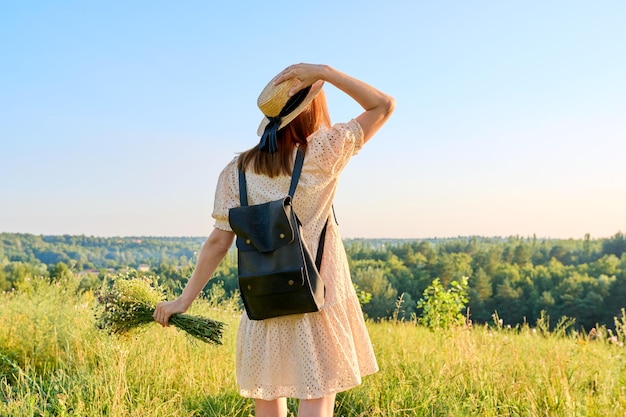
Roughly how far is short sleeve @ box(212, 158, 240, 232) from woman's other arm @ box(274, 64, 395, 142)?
396 millimetres

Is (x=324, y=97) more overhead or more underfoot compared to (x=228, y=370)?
more overhead

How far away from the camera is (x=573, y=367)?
13.5ft

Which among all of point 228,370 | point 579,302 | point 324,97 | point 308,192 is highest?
point 324,97

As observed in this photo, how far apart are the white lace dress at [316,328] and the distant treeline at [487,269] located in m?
26.3

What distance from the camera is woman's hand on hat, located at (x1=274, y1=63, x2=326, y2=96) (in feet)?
7.36

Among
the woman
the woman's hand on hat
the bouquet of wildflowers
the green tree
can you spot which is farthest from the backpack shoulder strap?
the green tree

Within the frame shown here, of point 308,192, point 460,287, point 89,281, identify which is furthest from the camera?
point 89,281

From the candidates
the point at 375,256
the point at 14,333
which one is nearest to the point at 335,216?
the point at 14,333

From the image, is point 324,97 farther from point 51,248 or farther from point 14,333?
point 51,248

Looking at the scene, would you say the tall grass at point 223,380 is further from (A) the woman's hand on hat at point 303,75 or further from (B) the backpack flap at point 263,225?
(A) the woman's hand on hat at point 303,75

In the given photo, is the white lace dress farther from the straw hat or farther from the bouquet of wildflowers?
the bouquet of wildflowers

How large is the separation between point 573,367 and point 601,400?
2.55 feet

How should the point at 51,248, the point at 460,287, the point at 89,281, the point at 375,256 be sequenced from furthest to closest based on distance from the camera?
the point at 375,256 < the point at 51,248 < the point at 89,281 < the point at 460,287

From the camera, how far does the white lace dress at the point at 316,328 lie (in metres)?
2.17
